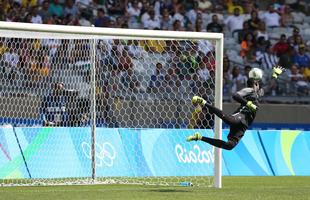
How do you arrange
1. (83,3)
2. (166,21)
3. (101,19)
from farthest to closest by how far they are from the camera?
(166,21) → (83,3) → (101,19)

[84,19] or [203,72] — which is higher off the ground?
[84,19]

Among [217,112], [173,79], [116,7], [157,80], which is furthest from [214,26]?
[217,112]

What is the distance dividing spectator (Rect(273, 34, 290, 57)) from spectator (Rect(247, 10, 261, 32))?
97 centimetres

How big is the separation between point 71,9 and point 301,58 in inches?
307

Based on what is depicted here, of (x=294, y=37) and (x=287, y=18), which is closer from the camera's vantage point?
(x=294, y=37)

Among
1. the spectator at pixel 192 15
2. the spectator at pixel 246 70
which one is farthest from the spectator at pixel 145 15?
the spectator at pixel 246 70

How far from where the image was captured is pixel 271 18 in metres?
32.2

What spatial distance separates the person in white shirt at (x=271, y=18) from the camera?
32.1 m

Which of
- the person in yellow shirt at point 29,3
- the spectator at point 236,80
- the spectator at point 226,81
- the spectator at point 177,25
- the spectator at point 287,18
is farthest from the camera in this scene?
the spectator at point 287,18

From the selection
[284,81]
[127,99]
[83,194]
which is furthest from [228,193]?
[284,81]

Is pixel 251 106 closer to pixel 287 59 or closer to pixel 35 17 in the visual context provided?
pixel 35 17

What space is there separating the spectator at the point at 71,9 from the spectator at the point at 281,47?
269 inches

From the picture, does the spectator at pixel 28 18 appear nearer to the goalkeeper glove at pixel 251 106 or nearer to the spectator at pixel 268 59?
the spectator at pixel 268 59

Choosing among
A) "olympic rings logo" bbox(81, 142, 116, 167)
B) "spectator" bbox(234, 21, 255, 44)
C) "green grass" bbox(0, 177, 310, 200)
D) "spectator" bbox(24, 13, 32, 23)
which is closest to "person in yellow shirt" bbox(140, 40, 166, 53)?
"olympic rings logo" bbox(81, 142, 116, 167)
